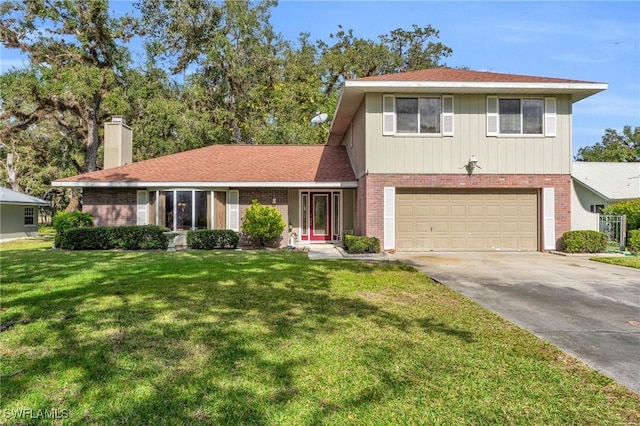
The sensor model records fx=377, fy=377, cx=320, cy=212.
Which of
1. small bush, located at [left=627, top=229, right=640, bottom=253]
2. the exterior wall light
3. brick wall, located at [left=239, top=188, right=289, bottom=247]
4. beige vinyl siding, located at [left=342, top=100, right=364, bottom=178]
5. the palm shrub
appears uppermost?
beige vinyl siding, located at [left=342, top=100, right=364, bottom=178]

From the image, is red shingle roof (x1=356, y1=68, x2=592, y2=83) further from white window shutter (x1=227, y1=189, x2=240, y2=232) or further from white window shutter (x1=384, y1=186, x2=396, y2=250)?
white window shutter (x1=227, y1=189, x2=240, y2=232)

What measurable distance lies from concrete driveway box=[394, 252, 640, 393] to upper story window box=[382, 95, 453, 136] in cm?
438

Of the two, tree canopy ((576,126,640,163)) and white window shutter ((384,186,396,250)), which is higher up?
tree canopy ((576,126,640,163))

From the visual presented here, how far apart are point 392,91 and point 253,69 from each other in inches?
649

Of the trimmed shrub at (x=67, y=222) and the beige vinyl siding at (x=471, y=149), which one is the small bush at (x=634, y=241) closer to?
the beige vinyl siding at (x=471, y=149)

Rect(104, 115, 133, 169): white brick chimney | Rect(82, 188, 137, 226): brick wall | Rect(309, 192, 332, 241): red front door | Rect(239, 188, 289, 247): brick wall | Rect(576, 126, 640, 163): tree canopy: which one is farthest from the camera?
Rect(576, 126, 640, 163): tree canopy

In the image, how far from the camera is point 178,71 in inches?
1064

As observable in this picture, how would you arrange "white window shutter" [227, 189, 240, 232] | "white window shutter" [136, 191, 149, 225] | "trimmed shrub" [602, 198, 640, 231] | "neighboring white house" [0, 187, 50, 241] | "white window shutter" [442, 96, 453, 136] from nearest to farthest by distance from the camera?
"white window shutter" [442, 96, 453, 136], "trimmed shrub" [602, 198, 640, 231], "white window shutter" [136, 191, 149, 225], "white window shutter" [227, 189, 240, 232], "neighboring white house" [0, 187, 50, 241]

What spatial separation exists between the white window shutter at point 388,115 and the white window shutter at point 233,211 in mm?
6540

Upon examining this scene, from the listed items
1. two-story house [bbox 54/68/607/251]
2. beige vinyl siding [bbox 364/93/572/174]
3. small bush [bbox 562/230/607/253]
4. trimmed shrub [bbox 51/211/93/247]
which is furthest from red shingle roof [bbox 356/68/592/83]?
trimmed shrub [bbox 51/211/93/247]

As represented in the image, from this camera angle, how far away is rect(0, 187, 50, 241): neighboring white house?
2186 cm

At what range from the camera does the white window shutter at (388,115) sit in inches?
504

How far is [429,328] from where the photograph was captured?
15.8 feet

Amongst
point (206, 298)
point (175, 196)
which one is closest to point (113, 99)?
point (175, 196)
